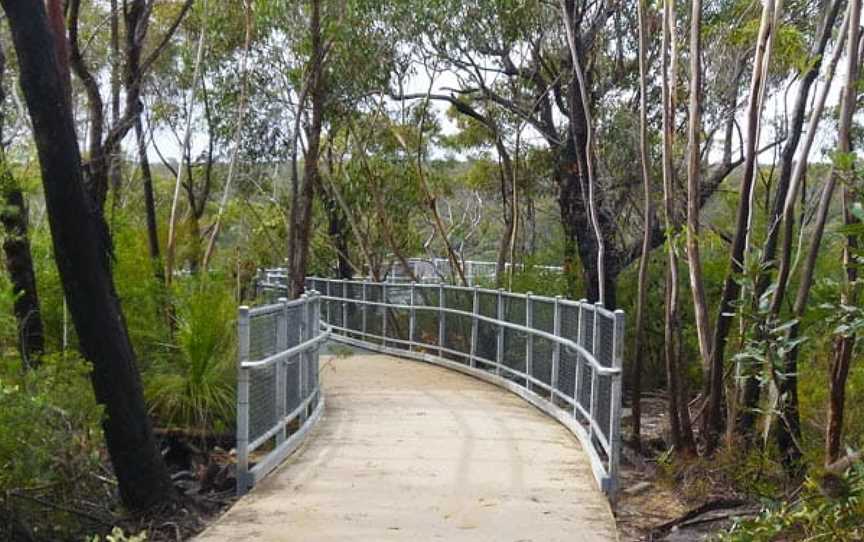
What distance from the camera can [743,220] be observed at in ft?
26.7

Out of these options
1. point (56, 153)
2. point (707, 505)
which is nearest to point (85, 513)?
point (56, 153)

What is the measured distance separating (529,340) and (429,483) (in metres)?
5.08

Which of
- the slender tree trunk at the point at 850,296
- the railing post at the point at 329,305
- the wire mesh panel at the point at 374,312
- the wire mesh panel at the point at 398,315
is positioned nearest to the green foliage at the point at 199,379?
the slender tree trunk at the point at 850,296

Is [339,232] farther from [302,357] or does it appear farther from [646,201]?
[646,201]

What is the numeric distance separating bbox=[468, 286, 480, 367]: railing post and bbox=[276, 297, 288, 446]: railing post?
6.62 metres

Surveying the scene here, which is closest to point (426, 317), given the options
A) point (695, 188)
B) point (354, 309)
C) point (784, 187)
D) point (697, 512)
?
point (354, 309)

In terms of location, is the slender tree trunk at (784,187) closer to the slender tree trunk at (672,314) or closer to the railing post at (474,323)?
the slender tree trunk at (672,314)

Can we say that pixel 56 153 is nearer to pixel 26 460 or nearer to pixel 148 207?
pixel 26 460

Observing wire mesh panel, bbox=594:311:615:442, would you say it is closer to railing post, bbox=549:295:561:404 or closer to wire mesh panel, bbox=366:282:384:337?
railing post, bbox=549:295:561:404

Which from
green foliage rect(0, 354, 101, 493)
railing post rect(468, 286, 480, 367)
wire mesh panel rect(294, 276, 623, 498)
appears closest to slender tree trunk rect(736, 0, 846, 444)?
wire mesh panel rect(294, 276, 623, 498)

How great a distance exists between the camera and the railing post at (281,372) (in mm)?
8758

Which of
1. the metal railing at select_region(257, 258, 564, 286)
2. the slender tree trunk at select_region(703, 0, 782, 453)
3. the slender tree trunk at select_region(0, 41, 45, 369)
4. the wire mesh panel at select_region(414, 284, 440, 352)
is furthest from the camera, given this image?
the metal railing at select_region(257, 258, 564, 286)

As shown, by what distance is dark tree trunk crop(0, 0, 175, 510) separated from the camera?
6.69 meters

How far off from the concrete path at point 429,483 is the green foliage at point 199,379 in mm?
1118
